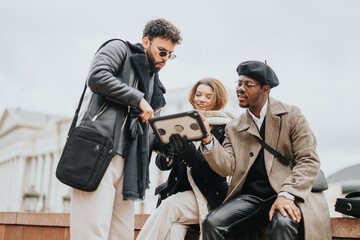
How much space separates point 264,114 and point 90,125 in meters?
1.50

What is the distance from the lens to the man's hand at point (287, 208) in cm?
289

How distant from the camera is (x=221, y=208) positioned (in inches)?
125

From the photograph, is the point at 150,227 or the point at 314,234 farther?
the point at 150,227

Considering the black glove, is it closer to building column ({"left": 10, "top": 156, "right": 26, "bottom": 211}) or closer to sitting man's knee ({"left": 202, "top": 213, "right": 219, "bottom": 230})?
sitting man's knee ({"left": 202, "top": 213, "right": 219, "bottom": 230})

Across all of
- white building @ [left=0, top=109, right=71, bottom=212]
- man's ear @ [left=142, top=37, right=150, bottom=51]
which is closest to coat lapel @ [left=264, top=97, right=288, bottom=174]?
man's ear @ [left=142, top=37, right=150, bottom=51]

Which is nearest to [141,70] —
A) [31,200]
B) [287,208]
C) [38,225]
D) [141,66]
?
[141,66]

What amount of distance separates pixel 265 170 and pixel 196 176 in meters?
0.62

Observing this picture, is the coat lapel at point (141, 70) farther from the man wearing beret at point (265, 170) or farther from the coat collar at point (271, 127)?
the coat collar at point (271, 127)

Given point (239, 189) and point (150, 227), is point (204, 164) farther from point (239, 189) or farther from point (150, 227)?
point (150, 227)

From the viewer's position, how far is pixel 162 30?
3131 mm

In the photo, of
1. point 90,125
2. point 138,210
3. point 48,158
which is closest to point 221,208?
point 90,125

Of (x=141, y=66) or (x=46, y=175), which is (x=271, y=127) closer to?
(x=141, y=66)

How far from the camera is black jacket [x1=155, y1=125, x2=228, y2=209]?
3.56m

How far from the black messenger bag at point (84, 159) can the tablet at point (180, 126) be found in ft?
1.31
